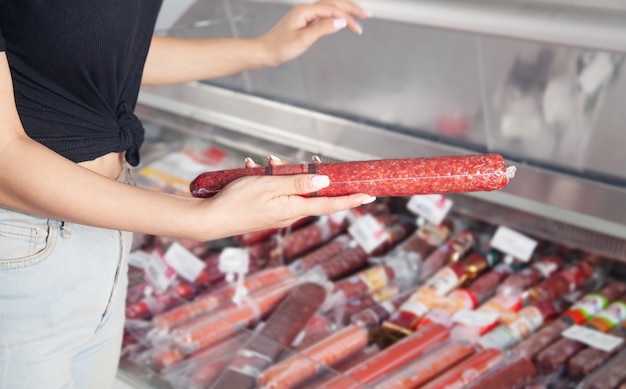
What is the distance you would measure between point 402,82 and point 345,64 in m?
0.35

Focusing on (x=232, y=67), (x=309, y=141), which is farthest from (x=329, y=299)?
(x=232, y=67)

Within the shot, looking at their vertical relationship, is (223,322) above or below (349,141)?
below

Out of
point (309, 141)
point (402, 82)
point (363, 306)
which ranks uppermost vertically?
point (402, 82)

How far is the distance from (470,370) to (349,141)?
52.4 inches

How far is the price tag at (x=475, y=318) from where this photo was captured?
3033 millimetres

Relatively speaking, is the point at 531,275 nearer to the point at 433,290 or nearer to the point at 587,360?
the point at 433,290

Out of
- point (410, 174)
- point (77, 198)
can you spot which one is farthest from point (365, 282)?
A: point (77, 198)

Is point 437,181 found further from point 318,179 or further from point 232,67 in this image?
point 232,67

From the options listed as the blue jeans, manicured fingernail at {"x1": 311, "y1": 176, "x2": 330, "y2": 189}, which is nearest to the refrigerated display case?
the blue jeans

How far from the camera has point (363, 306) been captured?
10.7ft

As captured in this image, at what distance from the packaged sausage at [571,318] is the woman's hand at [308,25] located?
1.40m

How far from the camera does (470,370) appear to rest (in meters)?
2.69

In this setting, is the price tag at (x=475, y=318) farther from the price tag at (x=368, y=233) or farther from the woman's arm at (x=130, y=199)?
the woman's arm at (x=130, y=199)

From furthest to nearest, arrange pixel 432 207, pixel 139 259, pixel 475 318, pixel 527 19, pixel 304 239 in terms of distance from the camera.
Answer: pixel 304 239, pixel 432 207, pixel 139 259, pixel 475 318, pixel 527 19
